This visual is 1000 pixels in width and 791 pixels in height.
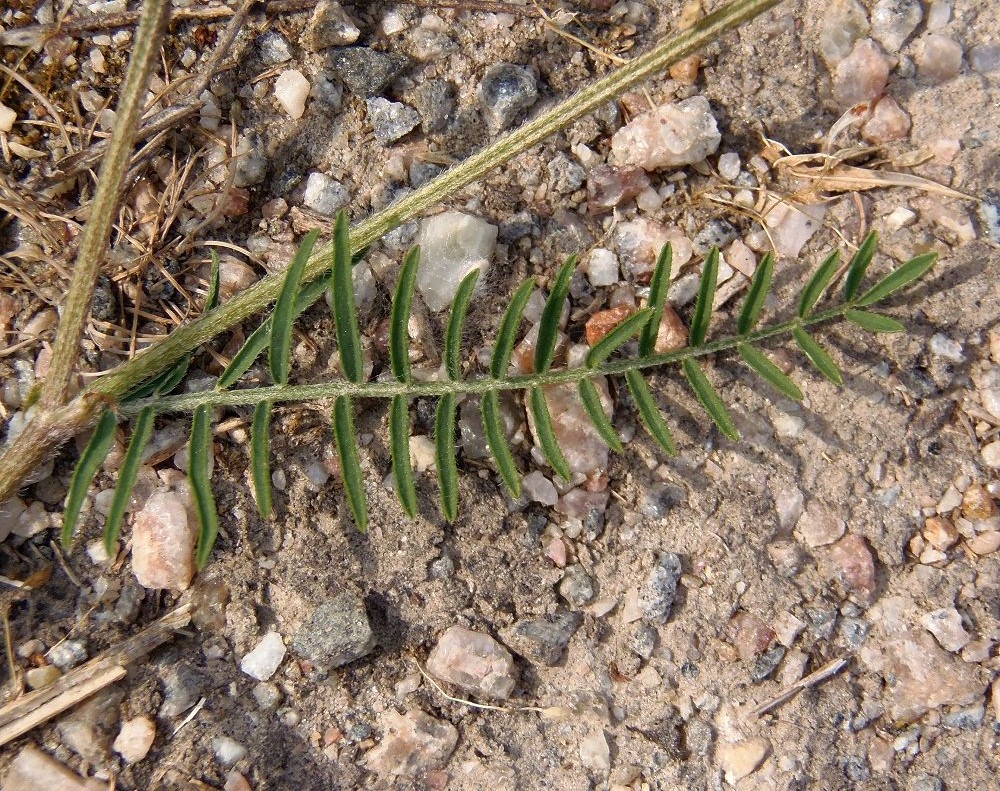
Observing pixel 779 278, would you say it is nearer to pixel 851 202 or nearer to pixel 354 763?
pixel 851 202

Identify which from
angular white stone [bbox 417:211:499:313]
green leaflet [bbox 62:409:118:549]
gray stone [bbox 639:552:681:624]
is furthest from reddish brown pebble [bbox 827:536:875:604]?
green leaflet [bbox 62:409:118:549]

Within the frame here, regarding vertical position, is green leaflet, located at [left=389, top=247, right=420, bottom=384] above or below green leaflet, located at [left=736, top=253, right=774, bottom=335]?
above

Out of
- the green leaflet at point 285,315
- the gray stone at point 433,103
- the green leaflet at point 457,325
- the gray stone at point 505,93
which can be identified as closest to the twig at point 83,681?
the green leaflet at point 285,315

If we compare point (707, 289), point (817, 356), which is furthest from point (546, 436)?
point (817, 356)

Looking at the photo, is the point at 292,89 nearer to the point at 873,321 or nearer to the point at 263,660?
the point at 263,660

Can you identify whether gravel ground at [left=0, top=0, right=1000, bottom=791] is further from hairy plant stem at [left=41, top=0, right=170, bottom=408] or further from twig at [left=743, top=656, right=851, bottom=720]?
hairy plant stem at [left=41, top=0, right=170, bottom=408]

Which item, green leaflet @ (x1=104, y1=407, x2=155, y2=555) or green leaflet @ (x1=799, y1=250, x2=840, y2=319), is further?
green leaflet @ (x1=799, y1=250, x2=840, y2=319)
